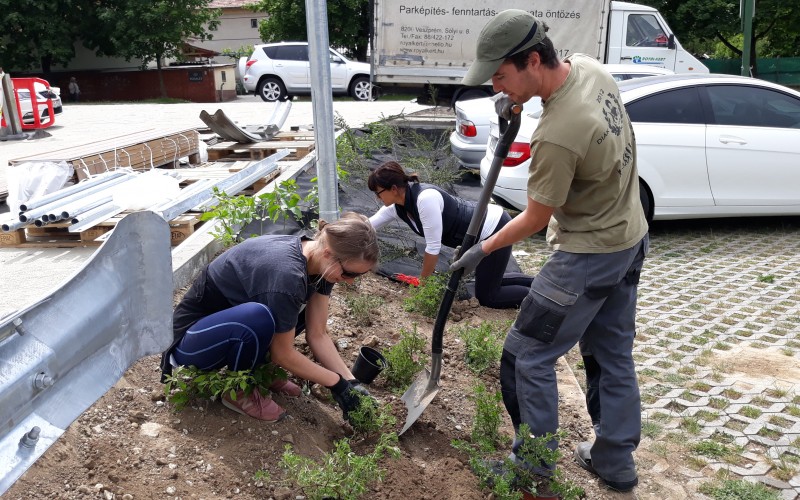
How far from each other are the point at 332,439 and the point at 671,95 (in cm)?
548

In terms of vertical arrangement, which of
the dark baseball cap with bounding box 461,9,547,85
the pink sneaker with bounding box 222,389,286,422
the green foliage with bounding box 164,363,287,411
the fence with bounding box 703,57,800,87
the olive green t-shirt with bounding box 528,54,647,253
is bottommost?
the fence with bounding box 703,57,800,87

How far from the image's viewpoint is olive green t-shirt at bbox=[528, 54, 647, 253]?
2.71m

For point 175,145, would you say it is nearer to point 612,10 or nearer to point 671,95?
point 671,95

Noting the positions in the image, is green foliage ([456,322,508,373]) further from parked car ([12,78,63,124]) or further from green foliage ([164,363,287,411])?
parked car ([12,78,63,124])

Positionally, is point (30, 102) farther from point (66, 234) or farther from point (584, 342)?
point (584, 342)

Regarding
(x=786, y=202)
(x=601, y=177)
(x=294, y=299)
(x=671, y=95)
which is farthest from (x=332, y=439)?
(x=786, y=202)

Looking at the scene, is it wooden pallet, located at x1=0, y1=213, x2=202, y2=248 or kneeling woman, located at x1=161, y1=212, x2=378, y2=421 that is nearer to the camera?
kneeling woman, located at x1=161, y1=212, x2=378, y2=421

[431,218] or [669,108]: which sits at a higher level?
[669,108]

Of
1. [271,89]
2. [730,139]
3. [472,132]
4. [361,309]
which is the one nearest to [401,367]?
[361,309]

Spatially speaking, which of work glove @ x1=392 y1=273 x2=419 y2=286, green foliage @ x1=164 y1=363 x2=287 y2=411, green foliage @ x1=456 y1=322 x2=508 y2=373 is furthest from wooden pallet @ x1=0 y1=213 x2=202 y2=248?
green foliage @ x1=164 y1=363 x2=287 y2=411

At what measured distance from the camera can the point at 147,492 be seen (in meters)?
2.69

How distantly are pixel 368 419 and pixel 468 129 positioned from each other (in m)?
6.69

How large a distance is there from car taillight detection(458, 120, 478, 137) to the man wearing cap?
20.8ft

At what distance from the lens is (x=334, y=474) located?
2707 mm
